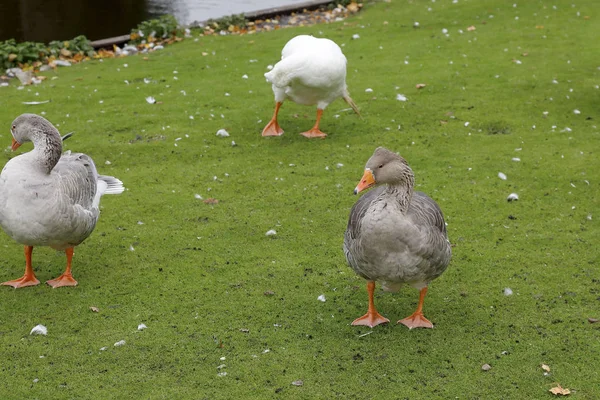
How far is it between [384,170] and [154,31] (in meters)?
11.6

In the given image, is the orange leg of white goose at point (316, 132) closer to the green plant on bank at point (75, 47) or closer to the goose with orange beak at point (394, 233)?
the goose with orange beak at point (394, 233)

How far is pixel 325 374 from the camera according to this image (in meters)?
5.40

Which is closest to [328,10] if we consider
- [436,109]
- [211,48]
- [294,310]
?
[211,48]

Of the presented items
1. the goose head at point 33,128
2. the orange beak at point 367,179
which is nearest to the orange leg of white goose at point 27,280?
the goose head at point 33,128

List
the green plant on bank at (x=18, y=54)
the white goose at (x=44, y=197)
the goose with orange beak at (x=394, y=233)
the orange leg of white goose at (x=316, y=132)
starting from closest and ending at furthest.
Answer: the goose with orange beak at (x=394, y=233) → the white goose at (x=44, y=197) → the orange leg of white goose at (x=316, y=132) → the green plant on bank at (x=18, y=54)

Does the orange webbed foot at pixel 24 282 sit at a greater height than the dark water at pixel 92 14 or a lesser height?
greater

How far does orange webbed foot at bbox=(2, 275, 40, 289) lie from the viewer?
21.8 ft

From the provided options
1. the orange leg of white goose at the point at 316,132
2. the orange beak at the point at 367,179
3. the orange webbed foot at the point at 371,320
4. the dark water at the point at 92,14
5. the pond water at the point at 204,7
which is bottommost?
the pond water at the point at 204,7

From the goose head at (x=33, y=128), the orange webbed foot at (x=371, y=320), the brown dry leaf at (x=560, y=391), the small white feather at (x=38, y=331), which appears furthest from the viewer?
the goose head at (x=33, y=128)

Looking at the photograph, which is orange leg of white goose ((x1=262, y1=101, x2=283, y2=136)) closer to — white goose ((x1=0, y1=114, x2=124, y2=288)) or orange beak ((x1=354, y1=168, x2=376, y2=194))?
white goose ((x1=0, y1=114, x2=124, y2=288))

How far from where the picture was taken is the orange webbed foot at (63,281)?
6.68 meters

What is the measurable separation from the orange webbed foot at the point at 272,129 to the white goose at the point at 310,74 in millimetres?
22

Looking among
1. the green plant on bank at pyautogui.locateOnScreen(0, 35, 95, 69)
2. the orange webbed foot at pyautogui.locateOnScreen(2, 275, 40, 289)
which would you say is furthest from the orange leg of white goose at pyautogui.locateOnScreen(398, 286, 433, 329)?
the green plant on bank at pyautogui.locateOnScreen(0, 35, 95, 69)

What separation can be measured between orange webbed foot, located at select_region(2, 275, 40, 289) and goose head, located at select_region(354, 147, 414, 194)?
328 cm
